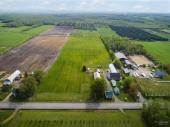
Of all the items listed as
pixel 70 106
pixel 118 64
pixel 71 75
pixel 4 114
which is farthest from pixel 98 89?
pixel 118 64

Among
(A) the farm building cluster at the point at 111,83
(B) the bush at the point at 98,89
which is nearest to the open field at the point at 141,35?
(A) the farm building cluster at the point at 111,83

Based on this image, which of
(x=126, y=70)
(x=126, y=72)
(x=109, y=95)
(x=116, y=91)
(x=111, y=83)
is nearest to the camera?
(x=109, y=95)

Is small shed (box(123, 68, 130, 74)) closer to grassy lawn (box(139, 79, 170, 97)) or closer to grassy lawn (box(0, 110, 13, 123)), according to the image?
grassy lawn (box(139, 79, 170, 97))

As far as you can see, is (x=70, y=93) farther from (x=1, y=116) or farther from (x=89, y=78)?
(x=1, y=116)

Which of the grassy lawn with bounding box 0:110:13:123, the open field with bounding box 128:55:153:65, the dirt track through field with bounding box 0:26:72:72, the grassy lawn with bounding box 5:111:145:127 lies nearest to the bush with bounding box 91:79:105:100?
the grassy lawn with bounding box 5:111:145:127

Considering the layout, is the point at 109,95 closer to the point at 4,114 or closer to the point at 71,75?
the point at 71,75

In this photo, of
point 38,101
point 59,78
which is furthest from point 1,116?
point 59,78

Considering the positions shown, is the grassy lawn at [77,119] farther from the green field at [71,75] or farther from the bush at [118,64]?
the bush at [118,64]
